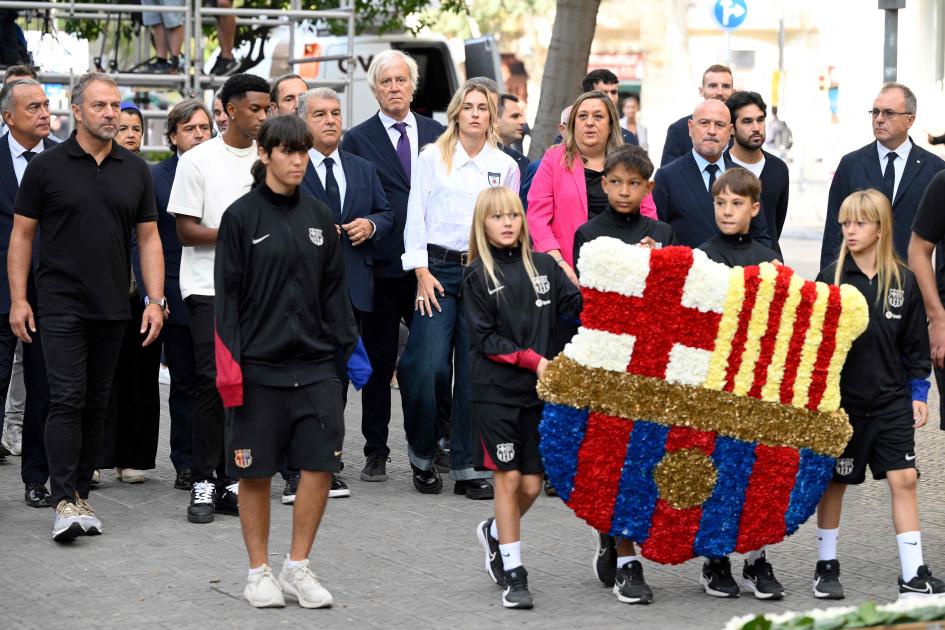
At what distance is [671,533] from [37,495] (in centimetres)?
361

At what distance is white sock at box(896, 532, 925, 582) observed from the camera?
6.43 m

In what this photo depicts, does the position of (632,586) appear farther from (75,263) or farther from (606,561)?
(75,263)

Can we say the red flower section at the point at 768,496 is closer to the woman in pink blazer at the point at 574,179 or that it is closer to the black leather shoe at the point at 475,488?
the woman in pink blazer at the point at 574,179

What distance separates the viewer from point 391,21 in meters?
20.0

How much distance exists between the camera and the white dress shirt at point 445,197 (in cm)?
851

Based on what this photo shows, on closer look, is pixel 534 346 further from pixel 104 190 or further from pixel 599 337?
pixel 104 190

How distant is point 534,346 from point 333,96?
254cm

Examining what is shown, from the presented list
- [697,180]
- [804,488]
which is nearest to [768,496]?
[804,488]

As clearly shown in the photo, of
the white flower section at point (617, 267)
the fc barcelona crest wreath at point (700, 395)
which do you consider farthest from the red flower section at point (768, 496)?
the white flower section at point (617, 267)

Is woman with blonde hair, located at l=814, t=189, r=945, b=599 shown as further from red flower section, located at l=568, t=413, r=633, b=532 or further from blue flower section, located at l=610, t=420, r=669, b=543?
red flower section, located at l=568, t=413, r=633, b=532

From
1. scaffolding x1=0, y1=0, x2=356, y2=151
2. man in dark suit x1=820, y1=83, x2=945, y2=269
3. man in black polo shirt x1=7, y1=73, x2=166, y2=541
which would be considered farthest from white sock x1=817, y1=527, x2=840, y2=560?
scaffolding x1=0, y1=0, x2=356, y2=151

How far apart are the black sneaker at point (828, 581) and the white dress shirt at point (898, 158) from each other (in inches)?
124

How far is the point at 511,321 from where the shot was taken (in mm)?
6660

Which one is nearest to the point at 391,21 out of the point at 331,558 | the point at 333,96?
the point at 333,96
